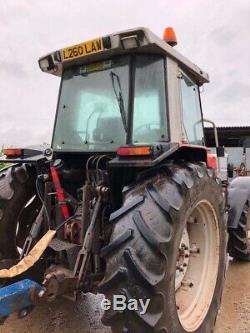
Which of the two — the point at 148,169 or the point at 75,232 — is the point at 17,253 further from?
the point at 148,169

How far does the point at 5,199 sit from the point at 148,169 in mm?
1456

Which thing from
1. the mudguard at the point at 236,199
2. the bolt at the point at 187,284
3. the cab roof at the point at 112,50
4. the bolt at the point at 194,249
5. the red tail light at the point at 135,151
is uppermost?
the cab roof at the point at 112,50

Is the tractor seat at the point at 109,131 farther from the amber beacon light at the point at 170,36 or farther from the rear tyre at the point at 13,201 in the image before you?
the amber beacon light at the point at 170,36

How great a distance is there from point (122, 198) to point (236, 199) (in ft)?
7.94

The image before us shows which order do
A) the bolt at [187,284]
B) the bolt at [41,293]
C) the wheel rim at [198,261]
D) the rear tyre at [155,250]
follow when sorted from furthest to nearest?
the bolt at [187,284] < the wheel rim at [198,261] < the bolt at [41,293] < the rear tyre at [155,250]

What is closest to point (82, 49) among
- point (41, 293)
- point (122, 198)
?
point (122, 198)

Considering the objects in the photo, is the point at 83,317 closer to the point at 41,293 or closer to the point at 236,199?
the point at 41,293

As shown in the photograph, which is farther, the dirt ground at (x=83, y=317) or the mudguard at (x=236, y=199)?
the mudguard at (x=236, y=199)

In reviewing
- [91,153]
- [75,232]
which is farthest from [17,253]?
[91,153]

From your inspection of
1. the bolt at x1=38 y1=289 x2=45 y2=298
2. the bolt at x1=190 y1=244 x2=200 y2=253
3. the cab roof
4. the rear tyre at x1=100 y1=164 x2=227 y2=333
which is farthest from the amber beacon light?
the bolt at x1=38 y1=289 x2=45 y2=298

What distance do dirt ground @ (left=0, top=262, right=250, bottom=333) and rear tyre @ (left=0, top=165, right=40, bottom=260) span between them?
2.03 feet

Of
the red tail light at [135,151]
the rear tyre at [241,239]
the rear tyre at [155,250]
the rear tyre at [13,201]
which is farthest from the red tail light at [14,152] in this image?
the rear tyre at [241,239]

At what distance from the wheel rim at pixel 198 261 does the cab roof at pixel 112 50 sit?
1353 millimetres

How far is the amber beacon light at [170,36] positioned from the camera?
348cm
